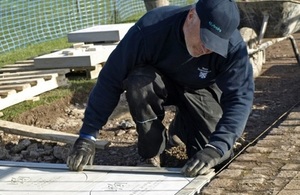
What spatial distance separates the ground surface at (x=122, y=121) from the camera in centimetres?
542

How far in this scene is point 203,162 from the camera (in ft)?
13.6

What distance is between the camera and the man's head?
3.85 meters

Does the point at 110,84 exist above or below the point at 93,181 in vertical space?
above

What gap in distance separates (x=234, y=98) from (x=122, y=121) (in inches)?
88.8

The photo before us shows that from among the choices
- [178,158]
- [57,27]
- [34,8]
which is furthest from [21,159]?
[34,8]

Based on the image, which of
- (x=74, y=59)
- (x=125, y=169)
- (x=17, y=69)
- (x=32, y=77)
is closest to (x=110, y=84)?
(x=125, y=169)

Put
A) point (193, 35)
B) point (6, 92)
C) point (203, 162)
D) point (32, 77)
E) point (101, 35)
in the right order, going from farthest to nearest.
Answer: point (101, 35) < point (32, 77) < point (6, 92) < point (203, 162) < point (193, 35)

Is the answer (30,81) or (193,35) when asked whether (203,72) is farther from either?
(30,81)

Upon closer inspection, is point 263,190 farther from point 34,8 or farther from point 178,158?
point 34,8

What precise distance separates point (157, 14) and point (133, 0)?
39.0 ft

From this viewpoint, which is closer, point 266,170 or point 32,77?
point 266,170

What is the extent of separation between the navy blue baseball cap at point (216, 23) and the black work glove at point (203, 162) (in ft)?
2.08

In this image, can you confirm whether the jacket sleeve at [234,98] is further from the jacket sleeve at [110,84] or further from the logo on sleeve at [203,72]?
the jacket sleeve at [110,84]

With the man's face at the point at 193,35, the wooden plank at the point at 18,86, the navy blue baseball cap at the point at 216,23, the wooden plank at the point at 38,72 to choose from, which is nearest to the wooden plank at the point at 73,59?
the wooden plank at the point at 38,72
